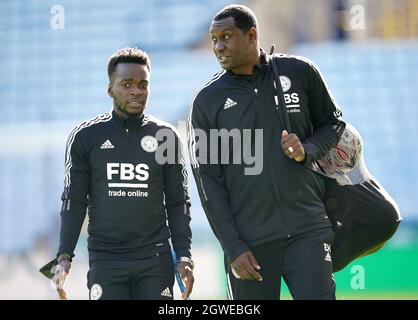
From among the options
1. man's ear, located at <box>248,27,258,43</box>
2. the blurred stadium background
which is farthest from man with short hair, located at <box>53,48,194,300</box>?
the blurred stadium background

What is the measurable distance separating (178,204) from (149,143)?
0.36 meters

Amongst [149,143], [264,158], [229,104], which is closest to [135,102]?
[149,143]

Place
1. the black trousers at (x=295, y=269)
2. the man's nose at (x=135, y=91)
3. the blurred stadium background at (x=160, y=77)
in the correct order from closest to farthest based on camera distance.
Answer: the black trousers at (x=295, y=269), the man's nose at (x=135, y=91), the blurred stadium background at (x=160, y=77)

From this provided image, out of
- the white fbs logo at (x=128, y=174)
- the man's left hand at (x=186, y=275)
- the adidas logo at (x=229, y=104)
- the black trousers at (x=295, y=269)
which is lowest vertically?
the man's left hand at (x=186, y=275)

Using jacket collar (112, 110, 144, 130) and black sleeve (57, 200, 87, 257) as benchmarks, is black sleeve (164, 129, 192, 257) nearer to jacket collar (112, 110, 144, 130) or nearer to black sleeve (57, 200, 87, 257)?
jacket collar (112, 110, 144, 130)

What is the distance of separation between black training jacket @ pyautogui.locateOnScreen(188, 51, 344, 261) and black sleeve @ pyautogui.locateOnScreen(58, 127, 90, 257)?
659 mm

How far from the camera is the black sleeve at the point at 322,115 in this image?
4156 millimetres

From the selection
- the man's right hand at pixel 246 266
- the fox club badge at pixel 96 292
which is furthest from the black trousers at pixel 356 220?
the fox club badge at pixel 96 292

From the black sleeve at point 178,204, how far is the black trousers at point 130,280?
18cm

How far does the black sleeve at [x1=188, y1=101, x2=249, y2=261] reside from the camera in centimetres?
401

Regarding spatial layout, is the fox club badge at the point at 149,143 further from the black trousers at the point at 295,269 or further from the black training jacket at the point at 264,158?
the black trousers at the point at 295,269

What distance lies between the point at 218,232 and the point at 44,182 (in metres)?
7.21

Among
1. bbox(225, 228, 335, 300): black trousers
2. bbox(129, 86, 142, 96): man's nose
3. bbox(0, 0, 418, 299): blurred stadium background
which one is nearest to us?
bbox(225, 228, 335, 300): black trousers
